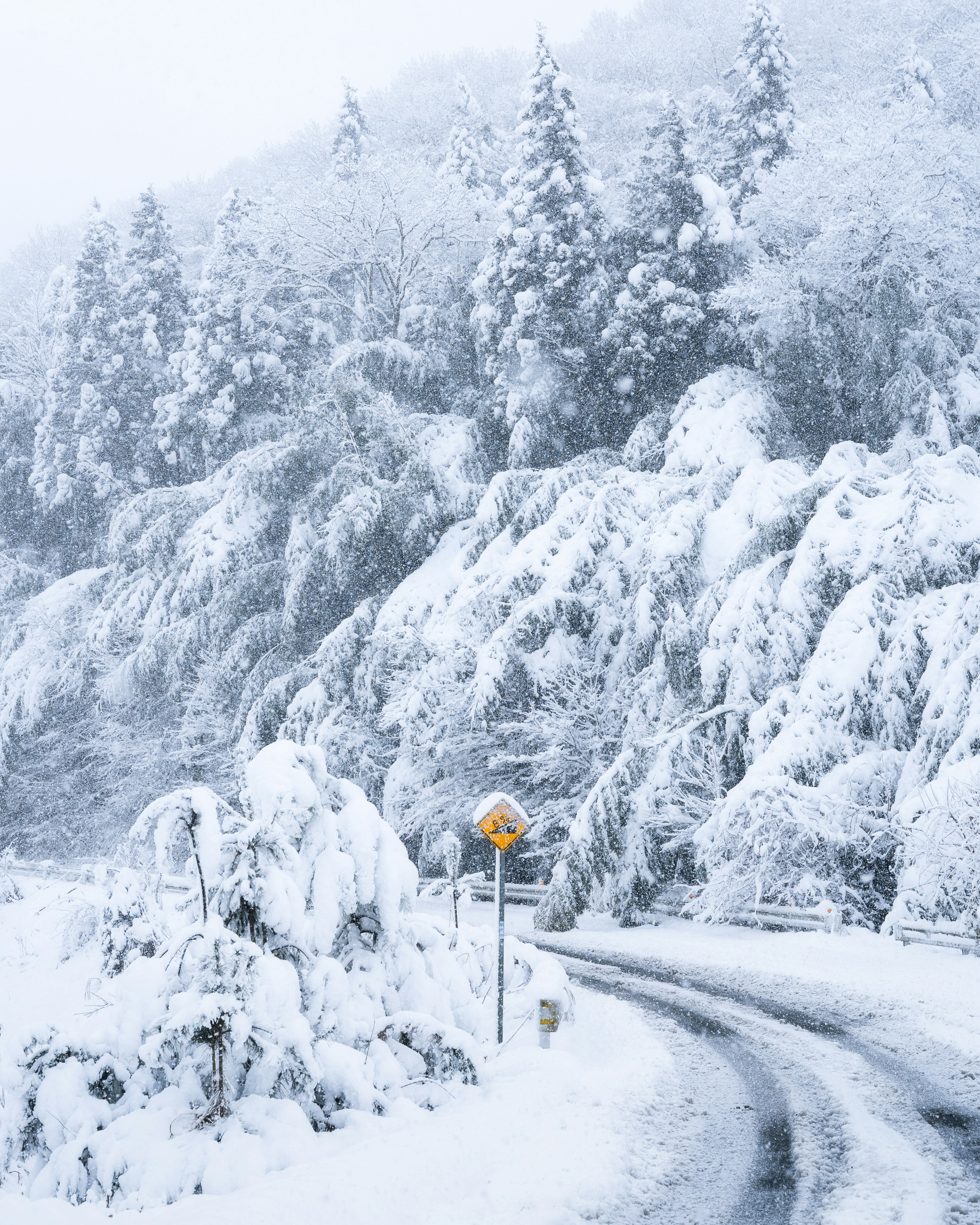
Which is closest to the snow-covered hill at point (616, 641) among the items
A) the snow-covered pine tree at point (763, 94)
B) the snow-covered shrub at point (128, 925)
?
the snow-covered shrub at point (128, 925)

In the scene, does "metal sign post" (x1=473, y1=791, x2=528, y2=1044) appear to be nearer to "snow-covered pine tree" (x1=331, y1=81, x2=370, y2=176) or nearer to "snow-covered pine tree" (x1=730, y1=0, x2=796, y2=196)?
"snow-covered pine tree" (x1=730, y1=0, x2=796, y2=196)

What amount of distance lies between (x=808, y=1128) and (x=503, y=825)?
3.27 metres

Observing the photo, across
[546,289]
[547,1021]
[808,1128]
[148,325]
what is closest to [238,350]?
[148,325]

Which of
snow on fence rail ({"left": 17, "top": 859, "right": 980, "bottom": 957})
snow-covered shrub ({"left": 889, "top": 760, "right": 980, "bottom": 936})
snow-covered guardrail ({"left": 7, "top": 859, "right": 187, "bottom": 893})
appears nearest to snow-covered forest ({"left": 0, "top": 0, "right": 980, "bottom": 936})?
snow-covered shrub ({"left": 889, "top": 760, "right": 980, "bottom": 936})

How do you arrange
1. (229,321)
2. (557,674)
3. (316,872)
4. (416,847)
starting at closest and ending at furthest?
(316,872)
(557,674)
(416,847)
(229,321)

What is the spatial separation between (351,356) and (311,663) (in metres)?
10.6

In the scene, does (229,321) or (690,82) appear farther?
(690,82)

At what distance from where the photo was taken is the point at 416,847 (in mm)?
A: 23953

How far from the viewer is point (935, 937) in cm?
1187

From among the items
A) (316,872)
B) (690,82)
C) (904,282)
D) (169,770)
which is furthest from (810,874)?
(690,82)

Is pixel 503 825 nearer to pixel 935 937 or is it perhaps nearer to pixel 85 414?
pixel 935 937

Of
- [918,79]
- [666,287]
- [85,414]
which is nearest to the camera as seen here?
[666,287]

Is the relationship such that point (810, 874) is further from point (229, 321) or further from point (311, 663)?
→ point (229, 321)

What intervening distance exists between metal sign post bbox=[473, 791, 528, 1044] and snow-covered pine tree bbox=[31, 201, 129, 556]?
33634mm
